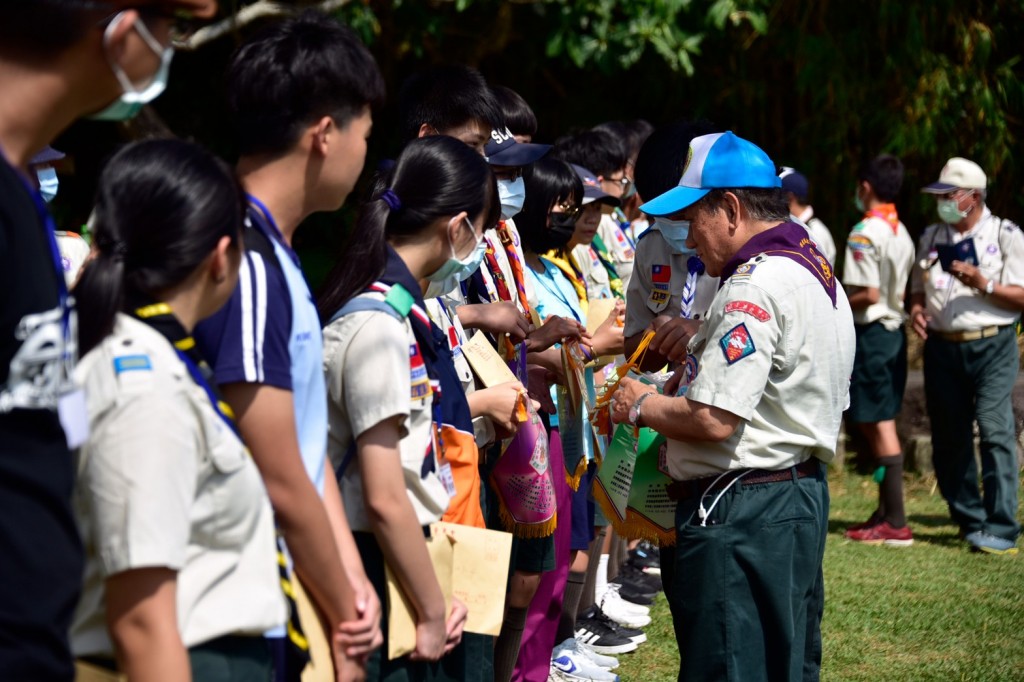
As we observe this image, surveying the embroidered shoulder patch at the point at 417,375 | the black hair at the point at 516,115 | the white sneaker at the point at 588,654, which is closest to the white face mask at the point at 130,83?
the embroidered shoulder patch at the point at 417,375

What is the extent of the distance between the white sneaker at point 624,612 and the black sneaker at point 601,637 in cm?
10

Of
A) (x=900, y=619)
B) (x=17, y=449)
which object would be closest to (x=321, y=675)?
(x=17, y=449)

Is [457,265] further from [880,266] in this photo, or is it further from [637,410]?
[880,266]

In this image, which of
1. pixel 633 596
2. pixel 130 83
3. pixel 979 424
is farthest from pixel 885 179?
pixel 130 83

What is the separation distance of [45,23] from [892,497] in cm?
642

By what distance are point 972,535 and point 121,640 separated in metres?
6.22

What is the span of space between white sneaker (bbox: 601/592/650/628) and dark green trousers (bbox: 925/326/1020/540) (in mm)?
2472

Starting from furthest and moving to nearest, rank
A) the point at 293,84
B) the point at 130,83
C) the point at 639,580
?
the point at 639,580
the point at 293,84
the point at 130,83

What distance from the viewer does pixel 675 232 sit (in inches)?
169

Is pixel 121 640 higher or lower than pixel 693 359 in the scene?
higher

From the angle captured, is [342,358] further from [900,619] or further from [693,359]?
[900,619]

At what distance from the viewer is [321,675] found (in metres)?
2.17

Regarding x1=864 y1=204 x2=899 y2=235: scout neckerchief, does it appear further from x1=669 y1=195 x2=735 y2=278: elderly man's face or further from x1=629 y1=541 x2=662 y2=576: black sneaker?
x1=669 y1=195 x2=735 y2=278: elderly man's face

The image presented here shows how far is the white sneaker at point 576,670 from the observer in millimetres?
4762
